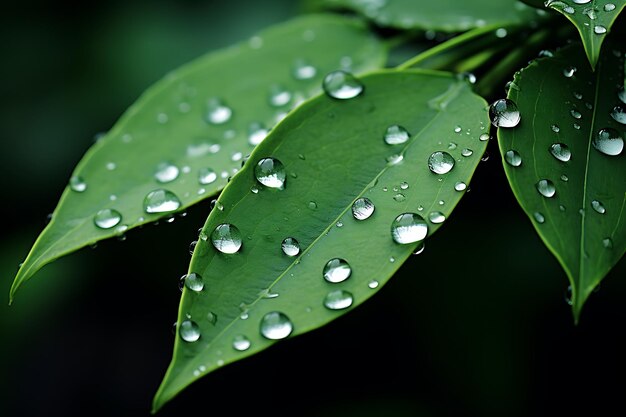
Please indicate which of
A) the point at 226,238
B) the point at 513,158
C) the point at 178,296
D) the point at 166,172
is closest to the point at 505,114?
the point at 513,158

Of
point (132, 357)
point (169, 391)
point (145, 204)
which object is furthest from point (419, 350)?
point (169, 391)

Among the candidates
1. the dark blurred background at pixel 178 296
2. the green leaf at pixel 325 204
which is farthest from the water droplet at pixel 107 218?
the dark blurred background at pixel 178 296

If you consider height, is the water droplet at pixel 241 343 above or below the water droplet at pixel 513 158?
below

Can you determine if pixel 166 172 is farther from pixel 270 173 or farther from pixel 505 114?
pixel 505 114

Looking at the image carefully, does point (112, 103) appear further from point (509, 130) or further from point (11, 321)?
point (509, 130)

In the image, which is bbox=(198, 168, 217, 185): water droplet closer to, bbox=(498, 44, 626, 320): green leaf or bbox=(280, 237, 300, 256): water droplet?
bbox=(280, 237, 300, 256): water droplet

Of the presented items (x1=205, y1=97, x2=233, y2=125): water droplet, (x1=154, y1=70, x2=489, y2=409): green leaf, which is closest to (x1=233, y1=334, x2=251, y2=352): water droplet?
(x1=154, y1=70, x2=489, y2=409): green leaf

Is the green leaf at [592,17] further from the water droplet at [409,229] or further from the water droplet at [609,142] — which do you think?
the water droplet at [409,229]
